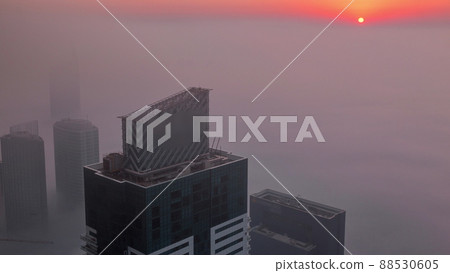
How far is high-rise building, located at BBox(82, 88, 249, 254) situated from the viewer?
4312mm

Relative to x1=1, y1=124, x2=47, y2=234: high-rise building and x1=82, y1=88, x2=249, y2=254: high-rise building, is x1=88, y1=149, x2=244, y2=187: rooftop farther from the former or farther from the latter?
x1=1, y1=124, x2=47, y2=234: high-rise building

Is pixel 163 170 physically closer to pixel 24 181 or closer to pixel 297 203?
pixel 24 181

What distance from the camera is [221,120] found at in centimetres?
431

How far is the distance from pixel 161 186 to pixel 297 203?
2.28 metres

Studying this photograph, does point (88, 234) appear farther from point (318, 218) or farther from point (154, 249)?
point (318, 218)

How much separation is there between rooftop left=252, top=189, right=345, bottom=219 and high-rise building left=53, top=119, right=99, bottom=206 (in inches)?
77.0

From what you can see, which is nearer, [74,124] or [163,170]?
[163,170]

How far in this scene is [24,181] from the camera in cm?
522

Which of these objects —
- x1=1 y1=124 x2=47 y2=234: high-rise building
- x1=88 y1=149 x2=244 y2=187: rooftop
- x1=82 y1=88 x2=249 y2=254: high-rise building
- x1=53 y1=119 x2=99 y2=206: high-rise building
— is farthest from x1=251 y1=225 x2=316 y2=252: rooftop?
x1=1 y1=124 x2=47 y2=234: high-rise building

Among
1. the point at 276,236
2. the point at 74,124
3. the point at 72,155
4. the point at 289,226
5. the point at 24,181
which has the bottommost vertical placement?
the point at 276,236

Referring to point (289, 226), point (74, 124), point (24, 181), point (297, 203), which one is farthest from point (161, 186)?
point (289, 226)

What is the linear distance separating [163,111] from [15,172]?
2.16m

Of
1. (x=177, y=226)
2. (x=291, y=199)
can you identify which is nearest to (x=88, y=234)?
(x=177, y=226)

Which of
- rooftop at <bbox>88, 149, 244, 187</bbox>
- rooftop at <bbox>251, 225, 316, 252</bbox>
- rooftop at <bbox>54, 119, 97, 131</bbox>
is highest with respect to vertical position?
rooftop at <bbox>54, 119, 97, 131</bbox>
